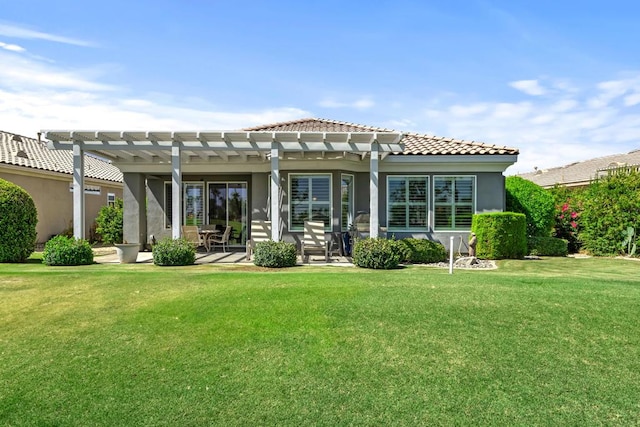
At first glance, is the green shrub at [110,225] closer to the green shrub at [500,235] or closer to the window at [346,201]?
the window at [346,201]

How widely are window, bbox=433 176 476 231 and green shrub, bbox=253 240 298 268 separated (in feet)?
19.6

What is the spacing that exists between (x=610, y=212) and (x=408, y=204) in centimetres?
680

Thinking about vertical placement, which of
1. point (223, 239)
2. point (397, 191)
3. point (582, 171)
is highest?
point (582, 171)

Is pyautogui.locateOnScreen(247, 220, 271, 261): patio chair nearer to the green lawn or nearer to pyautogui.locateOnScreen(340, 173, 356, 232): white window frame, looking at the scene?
pyautogui.locateOnScreen(340, 173, 356, 232): white window frame

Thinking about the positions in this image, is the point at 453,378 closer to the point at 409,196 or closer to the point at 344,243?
the point at 344,243

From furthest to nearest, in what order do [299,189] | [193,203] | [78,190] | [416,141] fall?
[193,203], [416,141], [299,189], [78,190]

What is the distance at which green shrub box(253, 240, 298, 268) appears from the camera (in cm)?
1053

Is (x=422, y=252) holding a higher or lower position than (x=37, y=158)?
lower

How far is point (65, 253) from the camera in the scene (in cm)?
1082

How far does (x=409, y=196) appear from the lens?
1444 centimetres

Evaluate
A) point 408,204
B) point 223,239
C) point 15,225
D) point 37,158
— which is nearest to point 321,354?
point 408,204

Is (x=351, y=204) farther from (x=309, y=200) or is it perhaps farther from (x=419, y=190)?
(x=419, y=190)

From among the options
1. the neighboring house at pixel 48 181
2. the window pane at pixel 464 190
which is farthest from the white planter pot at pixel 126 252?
the window pane at pixel 464 190

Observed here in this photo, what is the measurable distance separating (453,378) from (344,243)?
9.55 meters
